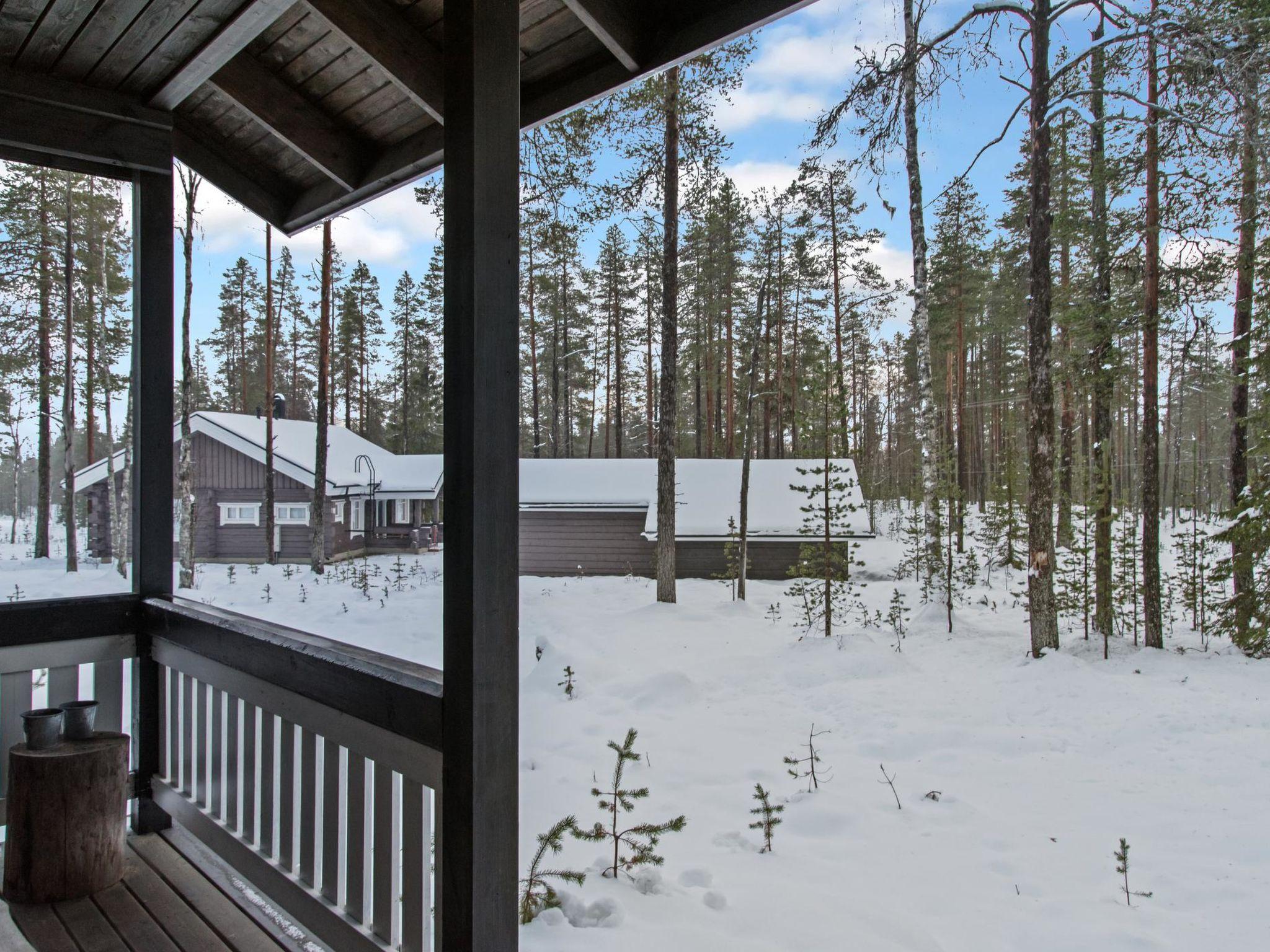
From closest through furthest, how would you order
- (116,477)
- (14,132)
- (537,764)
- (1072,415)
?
(14,132), (537,764), (1072,415), (116,477)

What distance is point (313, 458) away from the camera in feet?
49.2

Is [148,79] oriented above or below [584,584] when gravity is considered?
above

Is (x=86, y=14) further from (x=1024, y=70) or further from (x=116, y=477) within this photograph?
(x=116, y=477)

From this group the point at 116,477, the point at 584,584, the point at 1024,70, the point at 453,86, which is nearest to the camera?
the point at 453,86

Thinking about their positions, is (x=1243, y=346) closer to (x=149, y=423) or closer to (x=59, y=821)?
(x=149, y=423)

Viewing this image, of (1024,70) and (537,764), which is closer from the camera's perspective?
(537,764)

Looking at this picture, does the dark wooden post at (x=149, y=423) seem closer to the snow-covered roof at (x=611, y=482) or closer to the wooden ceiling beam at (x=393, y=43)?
the wooden ceiling beam at (x=393, y=43)

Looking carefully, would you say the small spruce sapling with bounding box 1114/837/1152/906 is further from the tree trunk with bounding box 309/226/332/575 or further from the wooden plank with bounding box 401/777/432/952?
the tree trunk with bounding box 309/226/332/575

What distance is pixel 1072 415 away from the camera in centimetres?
1102

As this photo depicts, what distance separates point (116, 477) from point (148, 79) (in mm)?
14184

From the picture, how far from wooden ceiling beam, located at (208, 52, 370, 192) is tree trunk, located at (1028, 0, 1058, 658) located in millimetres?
6480

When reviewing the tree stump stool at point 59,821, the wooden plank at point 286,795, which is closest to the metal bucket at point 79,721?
the tree stump stool at point 59,821

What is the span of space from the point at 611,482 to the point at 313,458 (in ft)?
21.9

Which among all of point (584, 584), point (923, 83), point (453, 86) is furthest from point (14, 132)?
point (584, 584)
